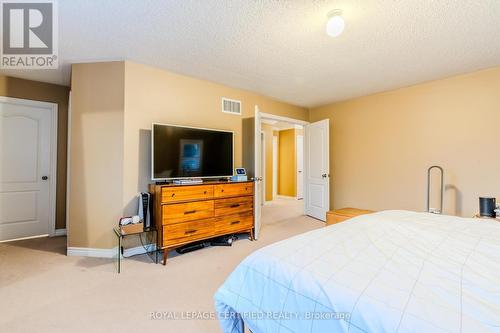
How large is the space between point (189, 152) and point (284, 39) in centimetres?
175

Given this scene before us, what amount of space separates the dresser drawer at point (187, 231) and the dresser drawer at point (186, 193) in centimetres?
30

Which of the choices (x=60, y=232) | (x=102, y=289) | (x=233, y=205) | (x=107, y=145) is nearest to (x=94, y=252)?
(x=102, y=289)

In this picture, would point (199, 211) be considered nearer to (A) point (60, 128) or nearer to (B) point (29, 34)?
(B) point (29, 34)

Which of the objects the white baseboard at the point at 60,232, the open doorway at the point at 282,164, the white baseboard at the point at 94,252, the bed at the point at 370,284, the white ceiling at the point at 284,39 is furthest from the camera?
the open doorway at the point at 282,164

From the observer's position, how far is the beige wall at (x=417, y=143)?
301cm

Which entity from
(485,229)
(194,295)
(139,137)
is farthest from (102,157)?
(485,229)

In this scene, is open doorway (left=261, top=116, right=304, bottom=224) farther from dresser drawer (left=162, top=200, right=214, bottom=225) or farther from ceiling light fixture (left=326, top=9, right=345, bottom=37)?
ceiling light fixture (left=326, top=9, right=345, bottom=37)

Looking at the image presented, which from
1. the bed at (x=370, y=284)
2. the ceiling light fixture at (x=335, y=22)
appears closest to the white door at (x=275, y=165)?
the ceiling light fixture at (x=335, y=22)

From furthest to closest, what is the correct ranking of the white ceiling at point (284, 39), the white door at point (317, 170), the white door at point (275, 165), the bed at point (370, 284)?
1. the white door at point (275, 165)
2. the white door at point (317, 170)
3. the white ceiling at point (284, 39)
4. the bed at point (370, 284)

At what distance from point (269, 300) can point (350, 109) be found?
425 centimetres

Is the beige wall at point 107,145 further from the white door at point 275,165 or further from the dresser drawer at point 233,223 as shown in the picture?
the white door at point 275,165

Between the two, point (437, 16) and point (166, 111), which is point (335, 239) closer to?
point (437, 16)

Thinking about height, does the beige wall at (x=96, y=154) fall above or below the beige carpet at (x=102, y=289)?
above

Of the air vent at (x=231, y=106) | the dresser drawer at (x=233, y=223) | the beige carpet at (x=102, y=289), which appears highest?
the air vent at (x=231, y=106)
